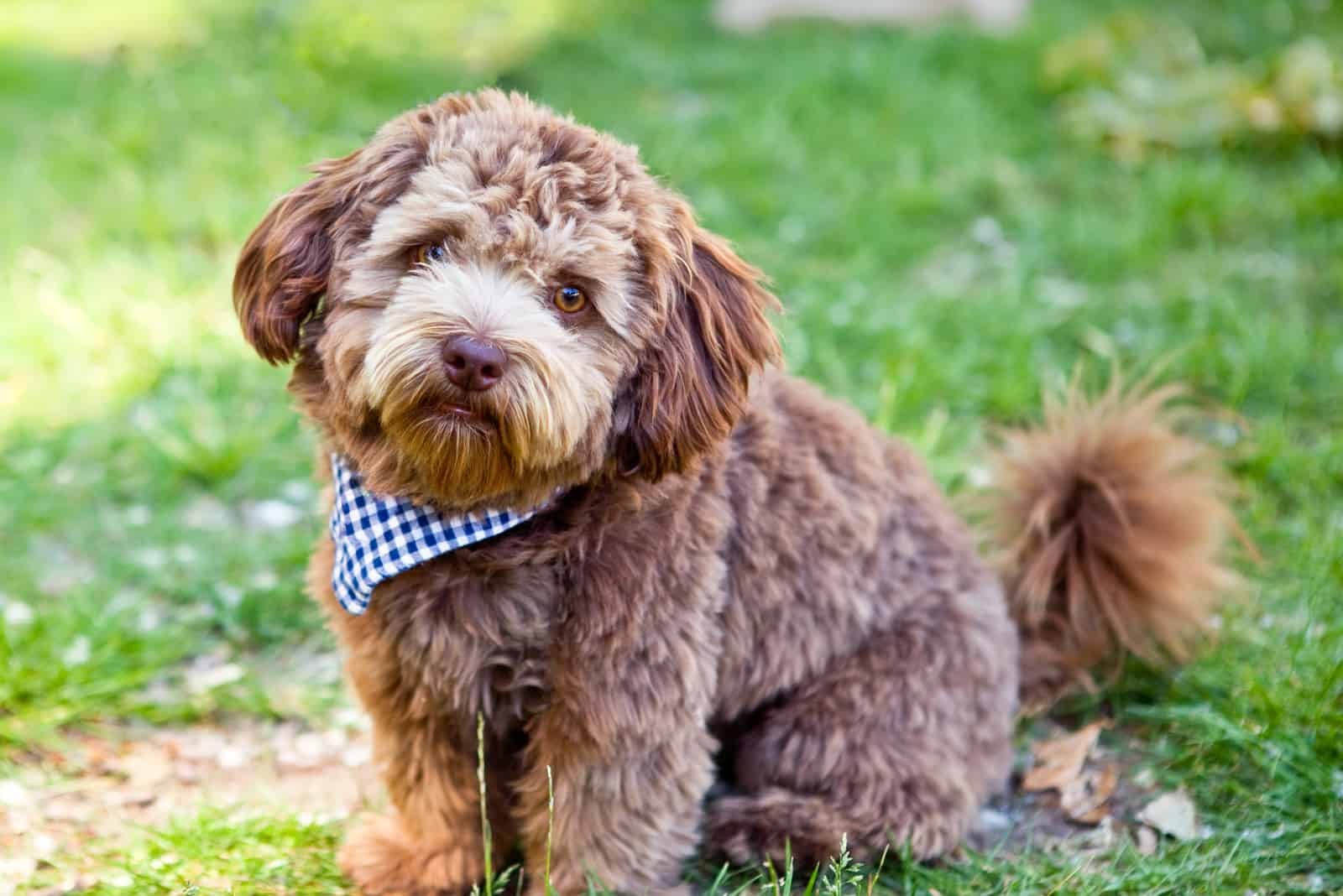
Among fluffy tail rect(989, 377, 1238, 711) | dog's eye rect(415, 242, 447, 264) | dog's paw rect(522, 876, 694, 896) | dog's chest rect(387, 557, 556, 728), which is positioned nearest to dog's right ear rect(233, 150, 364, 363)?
dog's eye rect(415, 242, 447, 264)

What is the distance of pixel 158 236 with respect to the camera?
5.10m

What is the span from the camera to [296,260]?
2314 millimetres

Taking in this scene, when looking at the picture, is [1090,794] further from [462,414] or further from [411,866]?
[462,414]

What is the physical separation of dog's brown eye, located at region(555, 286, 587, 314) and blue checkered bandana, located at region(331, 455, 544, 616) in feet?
1.25

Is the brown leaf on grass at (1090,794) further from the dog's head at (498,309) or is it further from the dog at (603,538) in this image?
the dog's head at (498,309)

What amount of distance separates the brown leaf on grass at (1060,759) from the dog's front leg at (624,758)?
95 centimetres

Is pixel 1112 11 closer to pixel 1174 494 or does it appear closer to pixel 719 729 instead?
pixel 1174 494

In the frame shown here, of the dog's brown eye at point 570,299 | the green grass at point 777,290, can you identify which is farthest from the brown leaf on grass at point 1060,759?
the dog's brown eye at point 570,299

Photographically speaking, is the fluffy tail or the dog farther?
Result: the fluffy tail

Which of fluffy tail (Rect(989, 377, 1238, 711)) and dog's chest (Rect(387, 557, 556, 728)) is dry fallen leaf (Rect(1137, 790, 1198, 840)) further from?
dog's chest (Rect(387, 557, 556, 728))

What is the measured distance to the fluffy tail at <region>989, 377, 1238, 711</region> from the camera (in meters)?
3.08

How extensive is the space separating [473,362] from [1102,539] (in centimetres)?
171

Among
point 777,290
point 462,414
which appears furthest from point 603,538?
point 777,290

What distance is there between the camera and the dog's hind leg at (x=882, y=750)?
2.74 meters
